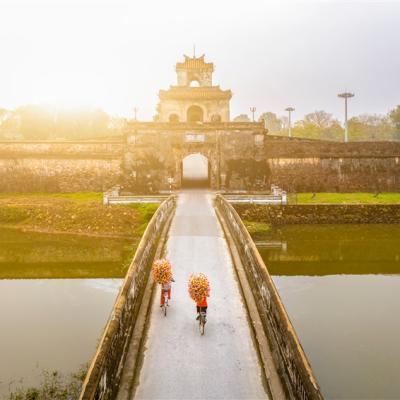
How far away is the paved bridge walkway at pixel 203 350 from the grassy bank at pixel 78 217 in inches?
426

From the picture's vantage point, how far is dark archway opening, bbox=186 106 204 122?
3444 centimetres

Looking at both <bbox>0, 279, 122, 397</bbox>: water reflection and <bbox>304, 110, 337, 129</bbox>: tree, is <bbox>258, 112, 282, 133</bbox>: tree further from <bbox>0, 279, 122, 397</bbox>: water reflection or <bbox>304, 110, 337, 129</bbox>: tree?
<bbox>0, 279, 122, 397</bbox>: water reflection

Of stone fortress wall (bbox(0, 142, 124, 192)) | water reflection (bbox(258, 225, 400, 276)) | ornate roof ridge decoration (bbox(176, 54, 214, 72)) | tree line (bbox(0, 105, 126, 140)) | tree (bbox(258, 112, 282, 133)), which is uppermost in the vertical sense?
tree (bbox(258, 112, 282, 133))

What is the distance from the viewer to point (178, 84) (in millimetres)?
35281

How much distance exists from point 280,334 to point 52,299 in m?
8.78

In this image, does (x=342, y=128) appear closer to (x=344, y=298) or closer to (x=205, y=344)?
(x=344, y=298)

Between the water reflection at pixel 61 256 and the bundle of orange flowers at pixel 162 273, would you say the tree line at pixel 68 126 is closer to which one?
the water reflection at pixel 61 256

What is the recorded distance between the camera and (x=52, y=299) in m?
13.2

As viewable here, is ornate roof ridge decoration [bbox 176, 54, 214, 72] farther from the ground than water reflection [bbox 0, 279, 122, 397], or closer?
farther from the ground

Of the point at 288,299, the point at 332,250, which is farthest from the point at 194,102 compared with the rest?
the point at 288,299

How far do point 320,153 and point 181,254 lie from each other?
22.4 meters

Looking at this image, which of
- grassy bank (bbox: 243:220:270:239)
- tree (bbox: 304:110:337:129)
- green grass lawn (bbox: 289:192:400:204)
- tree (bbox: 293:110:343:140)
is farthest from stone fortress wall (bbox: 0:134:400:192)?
tree (bbox: 304:110:337:129)

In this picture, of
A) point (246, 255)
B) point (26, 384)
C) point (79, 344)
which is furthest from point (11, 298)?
point (246, 255)

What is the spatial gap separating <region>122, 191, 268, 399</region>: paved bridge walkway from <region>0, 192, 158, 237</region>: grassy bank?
1083 centimetres
